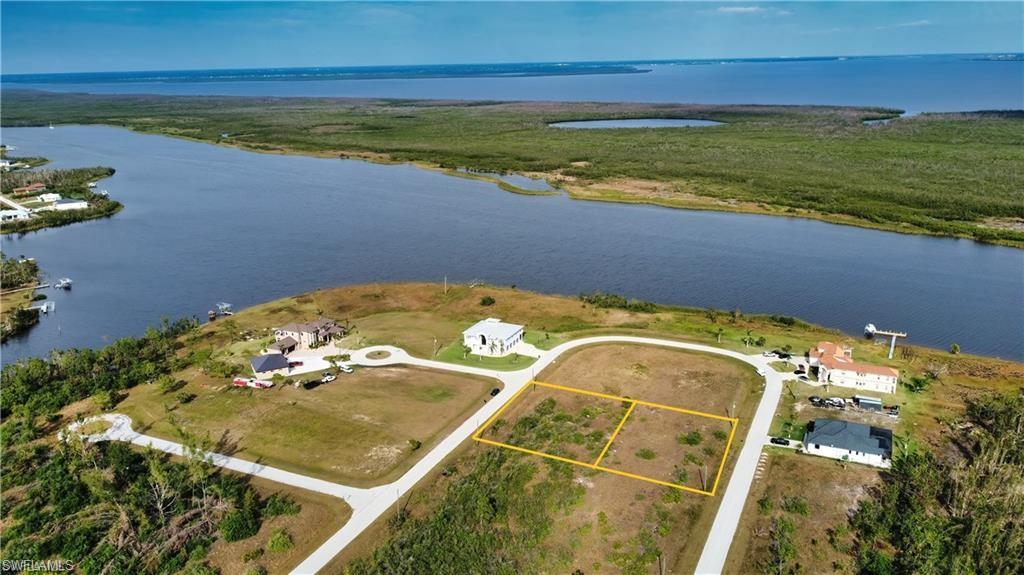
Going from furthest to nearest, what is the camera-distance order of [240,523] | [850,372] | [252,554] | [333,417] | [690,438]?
[850,372], [333,417], [690,438], [240,523], [252,554]

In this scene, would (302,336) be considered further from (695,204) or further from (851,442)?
(695,204)

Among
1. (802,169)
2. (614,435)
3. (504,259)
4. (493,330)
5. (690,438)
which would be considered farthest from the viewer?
(802,169)

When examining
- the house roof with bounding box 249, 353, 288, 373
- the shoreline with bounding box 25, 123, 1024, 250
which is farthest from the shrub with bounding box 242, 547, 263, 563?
the shoreline with bounding box 25, 123, 1024, 250

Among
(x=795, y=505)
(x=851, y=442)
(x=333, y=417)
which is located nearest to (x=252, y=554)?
(x=333, y=417)

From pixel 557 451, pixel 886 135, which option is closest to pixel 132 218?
pixel 557 451

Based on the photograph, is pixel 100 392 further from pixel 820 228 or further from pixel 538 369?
pixel 820 228

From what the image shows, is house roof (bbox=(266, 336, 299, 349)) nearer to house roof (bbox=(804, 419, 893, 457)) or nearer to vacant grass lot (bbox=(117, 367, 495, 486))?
vacant grass lot (bbox=(117, 367, 495, 486))
